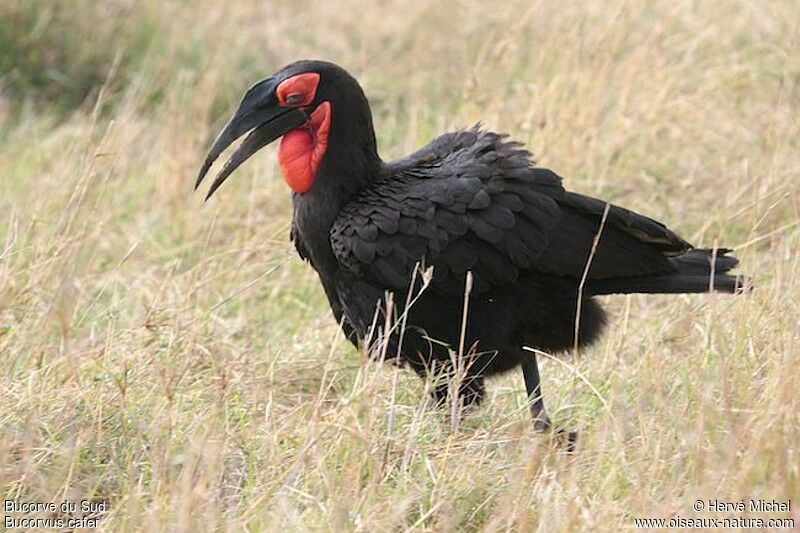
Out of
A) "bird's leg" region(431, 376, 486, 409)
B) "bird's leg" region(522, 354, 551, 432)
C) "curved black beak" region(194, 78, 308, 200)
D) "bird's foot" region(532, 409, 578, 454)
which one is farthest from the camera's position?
"curved black beak" region(194, 78, 308, 200)

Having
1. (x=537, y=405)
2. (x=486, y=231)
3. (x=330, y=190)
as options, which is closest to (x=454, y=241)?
(x=486, y=231)

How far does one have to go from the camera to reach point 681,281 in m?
4.22

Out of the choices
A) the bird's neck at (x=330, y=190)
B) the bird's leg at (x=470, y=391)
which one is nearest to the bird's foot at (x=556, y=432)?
the bird's leg at (x=470, y=391)

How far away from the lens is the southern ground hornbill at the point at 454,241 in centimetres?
406

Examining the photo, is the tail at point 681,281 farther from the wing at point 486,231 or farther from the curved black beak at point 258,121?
the curved black beak at point 258,121

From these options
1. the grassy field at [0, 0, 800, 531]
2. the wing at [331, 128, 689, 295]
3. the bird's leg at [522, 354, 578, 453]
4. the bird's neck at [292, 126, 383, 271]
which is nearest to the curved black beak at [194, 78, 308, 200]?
the bird's neck at [292, 126, 383, 271]

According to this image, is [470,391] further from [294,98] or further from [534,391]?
[294,98]

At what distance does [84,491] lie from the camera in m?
3.51

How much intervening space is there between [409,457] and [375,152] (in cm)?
114

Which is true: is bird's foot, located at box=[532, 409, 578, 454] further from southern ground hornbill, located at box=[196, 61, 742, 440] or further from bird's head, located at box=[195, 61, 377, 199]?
bird's head, located at box=[195, 61, 377, 199]

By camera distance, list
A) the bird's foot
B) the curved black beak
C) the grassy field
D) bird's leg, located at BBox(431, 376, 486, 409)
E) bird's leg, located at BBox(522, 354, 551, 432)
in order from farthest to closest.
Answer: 1. the curved black beak
2. bird's leg, located at BBox(431, 376, 486, 409)
3. bird's leg, located at BBox(522, 354, 551, 432)
4. the bird's foot
5. the grassy field

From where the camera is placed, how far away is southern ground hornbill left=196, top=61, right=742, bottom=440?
4.06m

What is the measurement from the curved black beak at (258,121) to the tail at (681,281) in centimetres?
101

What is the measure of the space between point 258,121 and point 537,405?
46.1 inches
